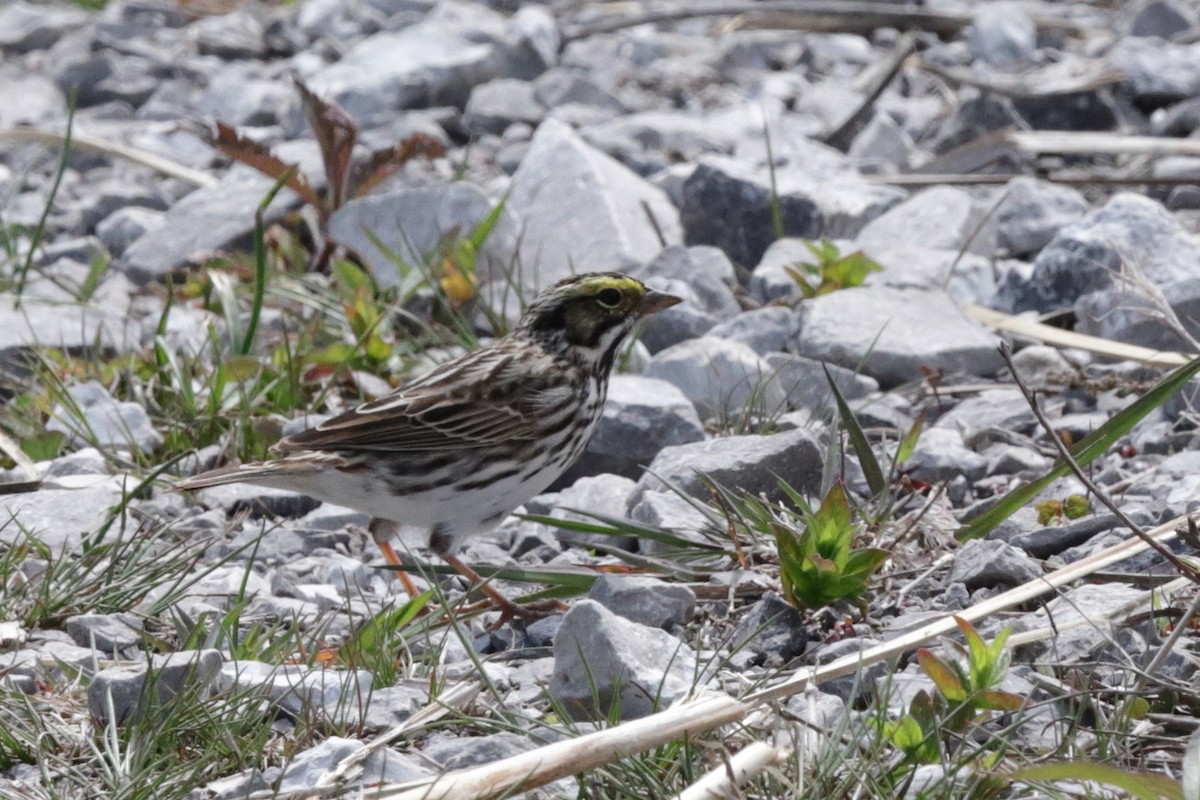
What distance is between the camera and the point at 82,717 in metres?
4.11

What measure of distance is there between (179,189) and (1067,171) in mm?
4958

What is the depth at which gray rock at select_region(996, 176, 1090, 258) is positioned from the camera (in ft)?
26.8

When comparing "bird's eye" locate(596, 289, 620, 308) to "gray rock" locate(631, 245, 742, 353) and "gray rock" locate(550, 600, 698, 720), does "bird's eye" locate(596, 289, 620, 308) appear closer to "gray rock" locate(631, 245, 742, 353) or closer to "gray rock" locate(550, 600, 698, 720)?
"gray rock" locate(631, 245, 742, 353)

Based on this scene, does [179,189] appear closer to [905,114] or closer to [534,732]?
[905,114]

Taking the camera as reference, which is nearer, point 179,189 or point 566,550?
point 566,550

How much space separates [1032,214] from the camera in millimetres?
8266

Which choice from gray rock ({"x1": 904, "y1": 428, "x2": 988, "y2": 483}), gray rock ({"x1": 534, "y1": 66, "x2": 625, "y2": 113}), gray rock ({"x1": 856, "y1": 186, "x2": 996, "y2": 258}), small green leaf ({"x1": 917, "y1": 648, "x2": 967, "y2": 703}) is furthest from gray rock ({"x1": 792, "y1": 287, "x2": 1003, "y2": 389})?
gray rock ({"x1": 534, "y1": 66, "x2": 625, "y2": 113})

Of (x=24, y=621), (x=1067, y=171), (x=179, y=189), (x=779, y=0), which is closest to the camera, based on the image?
(x=24, y=621)

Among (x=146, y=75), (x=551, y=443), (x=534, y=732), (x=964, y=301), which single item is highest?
(x=534, y=732)

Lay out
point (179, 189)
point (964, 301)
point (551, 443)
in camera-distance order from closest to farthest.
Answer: point (551, 443), point (964, 301), point (179, 189)

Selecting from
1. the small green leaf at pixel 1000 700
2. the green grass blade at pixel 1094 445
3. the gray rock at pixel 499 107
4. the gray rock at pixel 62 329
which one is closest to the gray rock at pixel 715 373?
the green grass blade at pixel 1094 445

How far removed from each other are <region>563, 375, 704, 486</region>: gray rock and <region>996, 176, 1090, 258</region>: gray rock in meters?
2.53

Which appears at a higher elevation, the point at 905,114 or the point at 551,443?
the point at 551,443

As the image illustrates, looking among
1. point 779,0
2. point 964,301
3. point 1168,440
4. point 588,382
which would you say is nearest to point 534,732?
point 588,382
